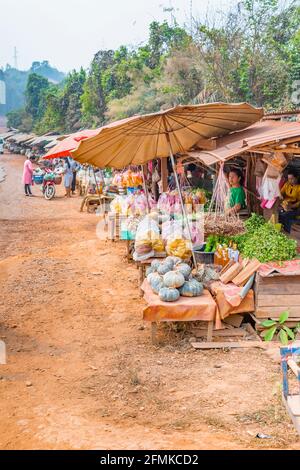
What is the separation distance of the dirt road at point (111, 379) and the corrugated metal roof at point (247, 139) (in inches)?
97.2

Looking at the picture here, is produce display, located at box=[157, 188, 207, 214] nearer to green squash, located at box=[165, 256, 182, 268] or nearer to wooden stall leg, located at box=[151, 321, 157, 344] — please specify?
green squash, located at box=[165, 256, 182, 268]

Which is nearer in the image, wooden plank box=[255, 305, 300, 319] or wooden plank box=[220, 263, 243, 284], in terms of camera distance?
wooden plank box=[255, 305, 300, 319]

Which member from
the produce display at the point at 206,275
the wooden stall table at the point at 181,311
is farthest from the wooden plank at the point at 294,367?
the produce display at the point at 206,275

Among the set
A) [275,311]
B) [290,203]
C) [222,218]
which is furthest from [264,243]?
[290,203]

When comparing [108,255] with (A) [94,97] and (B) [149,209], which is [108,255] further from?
(A) [94,97]

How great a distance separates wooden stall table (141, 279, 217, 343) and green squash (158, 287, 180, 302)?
0.04 m

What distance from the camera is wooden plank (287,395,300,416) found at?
166 inches

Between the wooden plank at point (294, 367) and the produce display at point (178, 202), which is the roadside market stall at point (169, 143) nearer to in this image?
the produce display at point (178, 202)

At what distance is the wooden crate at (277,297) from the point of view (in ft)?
20.2

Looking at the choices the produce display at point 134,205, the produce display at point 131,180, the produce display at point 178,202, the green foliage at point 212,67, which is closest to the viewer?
the produce display at point 178,202

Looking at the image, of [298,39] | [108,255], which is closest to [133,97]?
[298,39]

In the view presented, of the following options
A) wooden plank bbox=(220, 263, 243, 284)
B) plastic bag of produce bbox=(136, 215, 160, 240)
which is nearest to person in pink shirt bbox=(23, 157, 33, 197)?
plastic bag of produce bbox=(136, 215, 160, 240)

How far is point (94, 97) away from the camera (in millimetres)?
37562

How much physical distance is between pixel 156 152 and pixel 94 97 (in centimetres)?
2975
